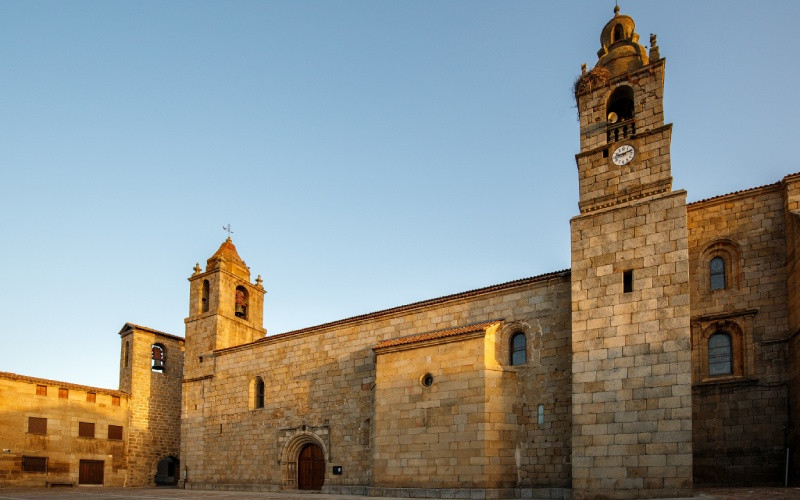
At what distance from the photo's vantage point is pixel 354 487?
22.3 metres

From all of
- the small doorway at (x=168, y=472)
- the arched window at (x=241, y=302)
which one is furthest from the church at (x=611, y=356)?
the small doorway at (x=168, y=472)

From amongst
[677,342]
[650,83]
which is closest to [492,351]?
[677,342]

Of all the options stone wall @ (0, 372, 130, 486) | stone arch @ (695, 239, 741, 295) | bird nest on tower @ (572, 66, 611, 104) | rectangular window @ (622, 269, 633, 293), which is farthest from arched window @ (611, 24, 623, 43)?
stone wall @ (0, 372, 130, 486)

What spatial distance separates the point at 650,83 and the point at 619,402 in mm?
9163

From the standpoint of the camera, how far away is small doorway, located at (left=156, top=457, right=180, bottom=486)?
113ft

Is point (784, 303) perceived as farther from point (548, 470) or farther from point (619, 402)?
point (548, 470)

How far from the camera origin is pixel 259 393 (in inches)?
1067

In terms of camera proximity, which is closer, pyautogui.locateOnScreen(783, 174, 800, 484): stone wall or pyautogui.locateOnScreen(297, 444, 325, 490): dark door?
pyautogui.locateOnScreen(783, 174, 800, 484): stone wall

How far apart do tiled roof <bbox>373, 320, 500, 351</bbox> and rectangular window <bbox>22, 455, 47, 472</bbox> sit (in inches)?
664

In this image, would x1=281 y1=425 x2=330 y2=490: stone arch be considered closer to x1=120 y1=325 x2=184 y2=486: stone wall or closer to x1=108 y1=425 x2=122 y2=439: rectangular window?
x1=120 y1=325 x2=184 y2=486: stone wall

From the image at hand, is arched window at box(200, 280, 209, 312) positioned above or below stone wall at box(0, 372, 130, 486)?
above

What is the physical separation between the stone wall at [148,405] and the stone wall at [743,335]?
84.4 feet

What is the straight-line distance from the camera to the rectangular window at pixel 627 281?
16.9m

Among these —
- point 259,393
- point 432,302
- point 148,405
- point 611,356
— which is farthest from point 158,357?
point 611,356
